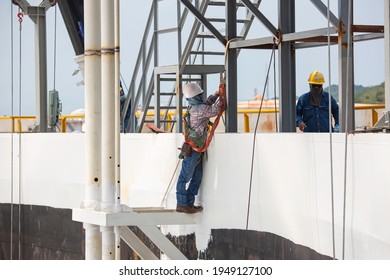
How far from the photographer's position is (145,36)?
20.7 m

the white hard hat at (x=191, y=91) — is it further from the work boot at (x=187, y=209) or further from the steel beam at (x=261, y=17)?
the work boot at (x=187, y=209)

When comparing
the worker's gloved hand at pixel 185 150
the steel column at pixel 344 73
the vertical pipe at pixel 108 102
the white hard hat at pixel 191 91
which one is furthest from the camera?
the worker's gloved hand at pixel 185 150

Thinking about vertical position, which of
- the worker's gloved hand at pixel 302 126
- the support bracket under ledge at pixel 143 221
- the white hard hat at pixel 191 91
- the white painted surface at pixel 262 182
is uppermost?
the white hard hat at pixel 191 91

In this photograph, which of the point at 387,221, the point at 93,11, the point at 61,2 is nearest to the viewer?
the point at 387,221

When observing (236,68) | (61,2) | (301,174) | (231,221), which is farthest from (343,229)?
(61,2)

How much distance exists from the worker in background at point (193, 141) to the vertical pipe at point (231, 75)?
8.9 inches

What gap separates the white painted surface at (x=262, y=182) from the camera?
10.6 metres

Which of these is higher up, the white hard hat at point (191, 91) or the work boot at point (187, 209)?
the white hard hat at point (191, 91)

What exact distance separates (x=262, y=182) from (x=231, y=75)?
2.39m

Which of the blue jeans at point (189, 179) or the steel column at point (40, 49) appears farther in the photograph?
the steel column at point (40, 49)

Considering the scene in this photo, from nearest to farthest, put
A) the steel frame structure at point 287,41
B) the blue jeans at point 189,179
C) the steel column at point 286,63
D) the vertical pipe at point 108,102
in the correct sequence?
the steel frame structure at point 287,41 → the vertical pipe at point 108,102 → the steel column at point 286,63 → the blue jeans at point 189,179

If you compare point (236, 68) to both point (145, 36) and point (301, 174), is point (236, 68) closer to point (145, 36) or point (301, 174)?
point (301, 174)

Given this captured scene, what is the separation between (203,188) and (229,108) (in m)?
1.18

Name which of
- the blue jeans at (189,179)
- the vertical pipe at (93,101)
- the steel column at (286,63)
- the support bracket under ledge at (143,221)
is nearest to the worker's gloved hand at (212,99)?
the blue jeans at (189,179)
